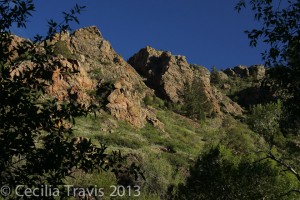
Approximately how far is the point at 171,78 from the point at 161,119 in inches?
983

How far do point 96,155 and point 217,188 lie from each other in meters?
26.6

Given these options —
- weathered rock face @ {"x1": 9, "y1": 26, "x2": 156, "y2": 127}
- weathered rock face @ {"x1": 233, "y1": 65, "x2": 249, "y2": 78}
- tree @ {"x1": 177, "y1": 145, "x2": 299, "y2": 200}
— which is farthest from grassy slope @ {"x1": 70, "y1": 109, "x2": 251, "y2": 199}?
weathered rock face @ {"x1": 233, "y1": 65, "x2": 249, "y2": 78}

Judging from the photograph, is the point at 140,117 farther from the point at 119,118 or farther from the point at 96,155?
the point at 96,155

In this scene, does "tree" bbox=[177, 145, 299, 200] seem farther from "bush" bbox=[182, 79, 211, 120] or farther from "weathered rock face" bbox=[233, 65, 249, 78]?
"weathered rock face" bbox=[233, 65, 249, 78]

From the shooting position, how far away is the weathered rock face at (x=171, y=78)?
295 feet

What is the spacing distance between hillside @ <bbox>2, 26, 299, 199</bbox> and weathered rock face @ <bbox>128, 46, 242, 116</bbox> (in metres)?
0.26

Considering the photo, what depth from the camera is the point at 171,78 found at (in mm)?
93250

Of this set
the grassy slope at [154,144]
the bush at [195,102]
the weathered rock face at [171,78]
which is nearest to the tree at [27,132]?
the grassy slope at [154,144]

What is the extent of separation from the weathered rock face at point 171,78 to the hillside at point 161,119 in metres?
0.26

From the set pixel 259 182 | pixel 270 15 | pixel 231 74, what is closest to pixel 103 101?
pixel 270 15

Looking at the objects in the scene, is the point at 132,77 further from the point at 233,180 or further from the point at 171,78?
the point at 233,180

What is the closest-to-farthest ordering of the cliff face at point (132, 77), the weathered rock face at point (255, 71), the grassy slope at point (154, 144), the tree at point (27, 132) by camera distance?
the tree at point (27, 132) → the grassy slope at point (154, 144) → the cliff face at point (132, 77) → the weathered rock face at point (255, 71)

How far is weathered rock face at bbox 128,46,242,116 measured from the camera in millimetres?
89938

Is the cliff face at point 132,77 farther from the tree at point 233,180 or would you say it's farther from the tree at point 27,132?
the tree at point 27,132
